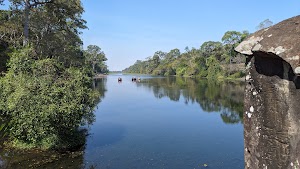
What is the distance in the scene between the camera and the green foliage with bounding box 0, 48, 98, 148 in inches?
483

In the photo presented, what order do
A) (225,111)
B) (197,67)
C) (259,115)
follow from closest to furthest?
(259,115)
(225,111)
(197,67)

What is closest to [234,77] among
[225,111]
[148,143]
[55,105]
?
[225,111]

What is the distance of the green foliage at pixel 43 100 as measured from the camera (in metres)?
12.3

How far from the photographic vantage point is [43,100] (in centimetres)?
1243

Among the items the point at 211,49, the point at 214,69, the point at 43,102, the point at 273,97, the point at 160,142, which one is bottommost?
the point at 160,142

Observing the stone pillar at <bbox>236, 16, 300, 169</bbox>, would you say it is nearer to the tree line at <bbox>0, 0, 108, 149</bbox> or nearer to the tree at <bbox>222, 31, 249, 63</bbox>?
the tree line at <bbox>0, 0, 108, 149</bbox>

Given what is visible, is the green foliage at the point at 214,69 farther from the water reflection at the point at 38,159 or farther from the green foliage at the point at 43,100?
the water reflection at the point at 38,159

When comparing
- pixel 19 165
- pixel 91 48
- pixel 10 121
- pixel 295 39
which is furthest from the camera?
pixel 91 48

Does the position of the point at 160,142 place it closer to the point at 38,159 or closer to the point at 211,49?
the point at 38,159

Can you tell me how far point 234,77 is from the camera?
259ft

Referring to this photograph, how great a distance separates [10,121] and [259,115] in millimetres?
11990

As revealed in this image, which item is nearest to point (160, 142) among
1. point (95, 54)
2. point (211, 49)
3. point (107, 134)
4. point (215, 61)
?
point (107, 134)

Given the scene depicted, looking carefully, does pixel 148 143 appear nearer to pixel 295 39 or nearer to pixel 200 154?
pixel 200 154

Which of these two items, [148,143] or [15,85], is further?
A: [148,143]
